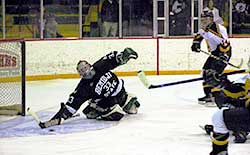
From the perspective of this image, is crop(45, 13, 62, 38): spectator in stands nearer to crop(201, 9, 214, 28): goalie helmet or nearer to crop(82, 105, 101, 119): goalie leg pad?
crop(201, 9, 214, 28): goalie helmet

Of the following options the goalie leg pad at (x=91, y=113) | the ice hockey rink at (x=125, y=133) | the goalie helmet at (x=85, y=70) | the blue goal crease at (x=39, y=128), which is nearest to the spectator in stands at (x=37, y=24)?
the ice hockey rink at (x=125, y=133)

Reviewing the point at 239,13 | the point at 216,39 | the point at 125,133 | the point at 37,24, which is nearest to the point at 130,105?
the point at 125,133

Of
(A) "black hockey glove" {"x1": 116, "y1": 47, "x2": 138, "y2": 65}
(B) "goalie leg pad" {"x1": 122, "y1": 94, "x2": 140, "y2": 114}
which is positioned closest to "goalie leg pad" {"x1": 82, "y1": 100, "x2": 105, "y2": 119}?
(B) "goalie leg pad" {"x1": 122, "y1": 94, "x2": 140, "y2": 114}

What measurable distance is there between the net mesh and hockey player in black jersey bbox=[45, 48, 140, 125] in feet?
3.04

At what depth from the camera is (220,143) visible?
3559 mm

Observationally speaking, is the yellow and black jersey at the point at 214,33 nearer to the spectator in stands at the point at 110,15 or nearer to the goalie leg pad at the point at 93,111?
the goalie leg pad at the point at 93,111

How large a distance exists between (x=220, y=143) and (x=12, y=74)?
3.71 metres

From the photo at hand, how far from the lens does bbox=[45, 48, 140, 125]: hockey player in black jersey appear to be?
19.1 feet

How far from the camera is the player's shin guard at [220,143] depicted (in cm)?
355

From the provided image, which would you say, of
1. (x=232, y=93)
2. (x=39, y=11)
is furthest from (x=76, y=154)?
(x=39, y=11)

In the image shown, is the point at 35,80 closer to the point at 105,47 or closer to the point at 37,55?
the point at 37,55

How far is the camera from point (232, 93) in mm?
3955

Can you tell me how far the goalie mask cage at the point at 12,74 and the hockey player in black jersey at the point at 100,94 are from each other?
0.87m

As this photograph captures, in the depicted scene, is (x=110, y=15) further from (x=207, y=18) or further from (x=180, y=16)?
(x=207, y=18)
